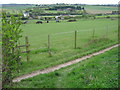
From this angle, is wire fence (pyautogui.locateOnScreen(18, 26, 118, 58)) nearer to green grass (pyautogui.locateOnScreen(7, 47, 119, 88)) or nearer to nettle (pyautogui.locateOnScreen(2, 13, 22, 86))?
green grass (pyautogui.locateOnScreen(7, 47, 119, 88))

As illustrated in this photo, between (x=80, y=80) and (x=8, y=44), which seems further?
(x=80, y=80)

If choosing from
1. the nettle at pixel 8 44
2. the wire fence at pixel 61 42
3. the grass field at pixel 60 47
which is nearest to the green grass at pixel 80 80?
the nettle at pixel 8 44

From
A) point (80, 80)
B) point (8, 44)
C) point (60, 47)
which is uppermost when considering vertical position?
point (8, 44)

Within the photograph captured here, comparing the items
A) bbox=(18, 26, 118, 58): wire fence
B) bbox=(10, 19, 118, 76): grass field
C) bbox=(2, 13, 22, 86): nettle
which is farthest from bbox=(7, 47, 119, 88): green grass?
bbox=(18, 26, 118, 58): wire fence

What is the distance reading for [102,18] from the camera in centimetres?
7119

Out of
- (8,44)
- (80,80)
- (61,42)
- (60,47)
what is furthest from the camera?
(61,42)

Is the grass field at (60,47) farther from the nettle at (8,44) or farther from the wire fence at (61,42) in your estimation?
the nettle at (8,44)

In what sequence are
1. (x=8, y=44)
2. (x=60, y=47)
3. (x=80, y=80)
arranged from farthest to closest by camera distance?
(x=60, y=47) < (x=80, y=80) < (x=8, y=44)

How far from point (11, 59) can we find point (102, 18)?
68272 millimetres

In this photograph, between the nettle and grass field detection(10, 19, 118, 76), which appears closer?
the nettle

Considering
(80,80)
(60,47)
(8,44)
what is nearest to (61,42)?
(60,47)

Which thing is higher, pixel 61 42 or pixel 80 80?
pixel 80 80

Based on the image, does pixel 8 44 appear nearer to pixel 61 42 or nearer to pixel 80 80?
pixel 80 80

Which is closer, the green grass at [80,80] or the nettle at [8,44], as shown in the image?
the nettle at [8,44]
